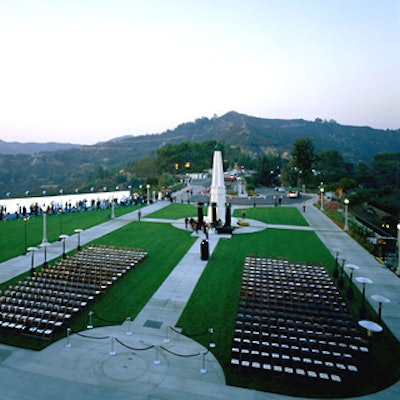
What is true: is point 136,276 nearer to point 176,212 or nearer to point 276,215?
point 176,212

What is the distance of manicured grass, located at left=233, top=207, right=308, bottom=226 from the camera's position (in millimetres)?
37750

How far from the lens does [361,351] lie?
10.7m

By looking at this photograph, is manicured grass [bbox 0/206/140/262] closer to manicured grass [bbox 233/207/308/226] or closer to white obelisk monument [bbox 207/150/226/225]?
white obelisk monument [bbox 207/150/226/225]

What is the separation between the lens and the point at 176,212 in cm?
4412

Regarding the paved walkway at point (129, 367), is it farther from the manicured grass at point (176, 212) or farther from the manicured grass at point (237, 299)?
the manicured grass at point (176, 212)

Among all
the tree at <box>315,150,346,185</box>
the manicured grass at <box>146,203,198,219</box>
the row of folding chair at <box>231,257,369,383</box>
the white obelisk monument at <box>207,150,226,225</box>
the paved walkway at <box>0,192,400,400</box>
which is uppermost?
the tree at <box>315,150,346,185</box>

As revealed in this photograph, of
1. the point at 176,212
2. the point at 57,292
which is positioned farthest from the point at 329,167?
the point at 57,292

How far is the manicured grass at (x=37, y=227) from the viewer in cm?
2604

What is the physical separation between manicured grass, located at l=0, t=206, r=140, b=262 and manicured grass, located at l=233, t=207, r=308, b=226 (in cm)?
1768

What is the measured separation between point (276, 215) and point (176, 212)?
13906mm

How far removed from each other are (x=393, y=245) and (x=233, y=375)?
3285 cm

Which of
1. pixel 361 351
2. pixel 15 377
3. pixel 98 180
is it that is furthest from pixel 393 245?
pixel 98 180

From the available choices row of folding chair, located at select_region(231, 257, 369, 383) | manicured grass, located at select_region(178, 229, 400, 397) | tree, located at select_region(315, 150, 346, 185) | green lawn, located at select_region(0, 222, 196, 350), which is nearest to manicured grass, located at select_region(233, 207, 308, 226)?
manicured grass, located at select_region(178, 229, 400, 397)

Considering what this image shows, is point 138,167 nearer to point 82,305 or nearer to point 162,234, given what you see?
point 162,234
